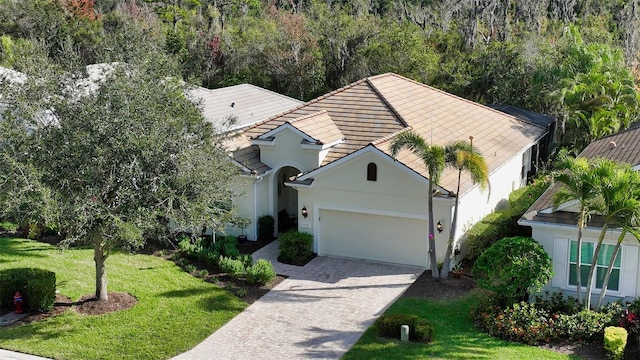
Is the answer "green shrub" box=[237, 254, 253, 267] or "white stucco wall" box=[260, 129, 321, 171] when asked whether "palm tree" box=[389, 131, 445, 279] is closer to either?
"white stucco wall" box=[260, 129, 321, 171]

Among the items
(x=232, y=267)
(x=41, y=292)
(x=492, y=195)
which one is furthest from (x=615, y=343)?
(x=41, y=292)

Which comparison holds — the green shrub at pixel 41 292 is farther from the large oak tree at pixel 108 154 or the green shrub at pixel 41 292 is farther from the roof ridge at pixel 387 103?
the roof ridge at pixel 387 103

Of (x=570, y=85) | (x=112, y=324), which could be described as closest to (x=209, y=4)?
(x=570, y=85)

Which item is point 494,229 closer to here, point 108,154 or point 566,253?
point 566,253

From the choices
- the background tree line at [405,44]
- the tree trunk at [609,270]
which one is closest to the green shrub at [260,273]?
the background tree line at [405,44]

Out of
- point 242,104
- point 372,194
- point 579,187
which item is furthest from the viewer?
point 242,104

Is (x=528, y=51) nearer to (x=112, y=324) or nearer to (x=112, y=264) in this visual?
(x=112, y=264)

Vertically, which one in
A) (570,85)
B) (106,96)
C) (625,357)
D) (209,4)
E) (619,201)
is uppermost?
(209,4)
